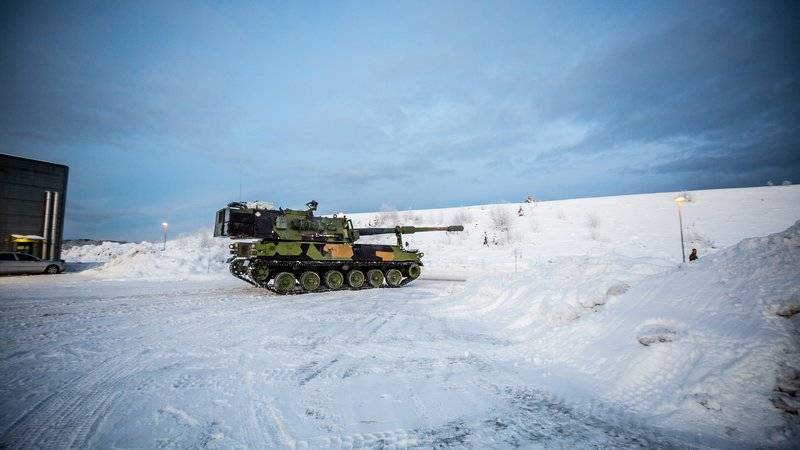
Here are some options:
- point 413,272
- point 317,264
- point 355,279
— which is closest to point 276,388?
point 317,264

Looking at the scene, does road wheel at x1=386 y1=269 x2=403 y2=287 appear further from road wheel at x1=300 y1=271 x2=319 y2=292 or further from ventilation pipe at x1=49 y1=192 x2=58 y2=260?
ventilation pipe at x1=49 y1=192 x2=58 y2=260

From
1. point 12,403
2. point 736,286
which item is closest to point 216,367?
point 12,403

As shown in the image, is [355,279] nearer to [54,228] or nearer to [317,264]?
[317,264]

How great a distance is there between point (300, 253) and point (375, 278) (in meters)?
3.45

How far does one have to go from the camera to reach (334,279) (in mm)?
14000

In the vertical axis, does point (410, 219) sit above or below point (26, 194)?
above

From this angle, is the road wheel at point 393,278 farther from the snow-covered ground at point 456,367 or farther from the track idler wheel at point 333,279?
the snow-covered ground at point 456,367

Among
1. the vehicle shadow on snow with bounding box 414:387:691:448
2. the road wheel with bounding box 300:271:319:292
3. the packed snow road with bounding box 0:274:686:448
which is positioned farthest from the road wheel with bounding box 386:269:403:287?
the vehicle shadow on snow with bounding box 414:387:691:448

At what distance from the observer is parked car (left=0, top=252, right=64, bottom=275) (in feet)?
57.0

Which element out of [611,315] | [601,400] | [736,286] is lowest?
[601,400]

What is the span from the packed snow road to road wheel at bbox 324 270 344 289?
6.23 meters

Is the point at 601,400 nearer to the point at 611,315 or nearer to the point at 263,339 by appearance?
the point at 611,315

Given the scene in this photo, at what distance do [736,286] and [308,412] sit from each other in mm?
5277

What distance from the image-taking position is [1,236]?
21.0 meters
